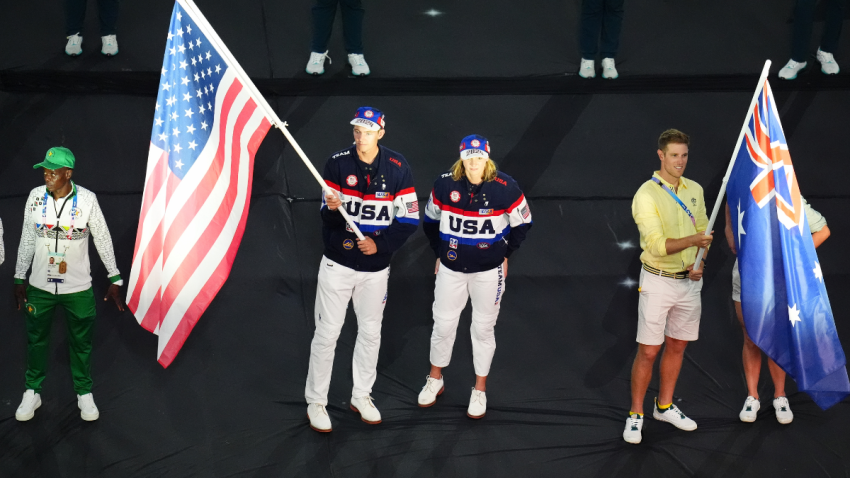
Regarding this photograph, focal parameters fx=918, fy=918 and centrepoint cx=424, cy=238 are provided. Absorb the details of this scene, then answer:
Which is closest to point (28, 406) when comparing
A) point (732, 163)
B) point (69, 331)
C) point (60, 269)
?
point (69, 331)

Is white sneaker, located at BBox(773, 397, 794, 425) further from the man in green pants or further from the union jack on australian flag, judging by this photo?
the man in green pants

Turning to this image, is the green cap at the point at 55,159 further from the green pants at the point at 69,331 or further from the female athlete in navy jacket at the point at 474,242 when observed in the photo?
the female athlete in navy jacket at the point at 474,242

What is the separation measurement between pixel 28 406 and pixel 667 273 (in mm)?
3609

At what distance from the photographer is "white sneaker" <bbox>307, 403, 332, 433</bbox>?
201 inches

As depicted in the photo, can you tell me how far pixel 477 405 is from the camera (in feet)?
17.3

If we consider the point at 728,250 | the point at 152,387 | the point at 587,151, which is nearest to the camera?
the point at 152,387

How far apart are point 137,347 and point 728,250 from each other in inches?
155

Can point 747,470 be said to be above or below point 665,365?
below

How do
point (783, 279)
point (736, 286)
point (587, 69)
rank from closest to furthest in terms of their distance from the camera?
point (783, 279) < point (736, 286) < point (587, 69)

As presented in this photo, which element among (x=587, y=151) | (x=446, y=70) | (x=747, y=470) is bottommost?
(x=747, y=470)

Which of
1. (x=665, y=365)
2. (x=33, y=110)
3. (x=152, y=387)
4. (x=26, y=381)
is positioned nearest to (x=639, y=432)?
(x=665, y=365)

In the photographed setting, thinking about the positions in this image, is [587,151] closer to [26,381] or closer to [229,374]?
[229,374]

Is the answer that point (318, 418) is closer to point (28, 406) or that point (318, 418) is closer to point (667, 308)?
point (28, 406)

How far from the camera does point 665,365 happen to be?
206 inches
